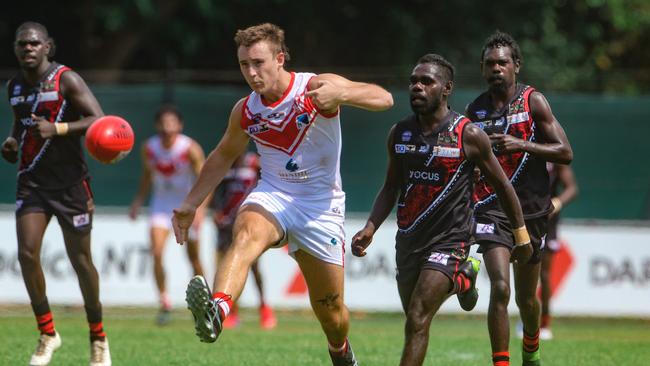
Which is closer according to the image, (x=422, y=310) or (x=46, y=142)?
(x=422, y=310)

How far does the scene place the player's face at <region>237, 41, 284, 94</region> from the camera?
23.0 ft

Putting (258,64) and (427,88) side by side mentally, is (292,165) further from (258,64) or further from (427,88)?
(427,88)

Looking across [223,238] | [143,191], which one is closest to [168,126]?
[143,191]

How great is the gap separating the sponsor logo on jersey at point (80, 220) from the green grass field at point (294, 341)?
47.3 inches

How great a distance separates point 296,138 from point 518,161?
1911 mm

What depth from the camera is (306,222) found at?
7.21 metres

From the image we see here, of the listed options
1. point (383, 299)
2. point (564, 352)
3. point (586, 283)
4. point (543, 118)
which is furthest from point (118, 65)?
point (543, 118)

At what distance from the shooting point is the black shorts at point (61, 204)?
8.73m

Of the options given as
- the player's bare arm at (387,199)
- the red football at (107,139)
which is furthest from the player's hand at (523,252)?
the red football at (107,139)

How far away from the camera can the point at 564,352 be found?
1053 cm

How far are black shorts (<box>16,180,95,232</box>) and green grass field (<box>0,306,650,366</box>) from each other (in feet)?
3.97

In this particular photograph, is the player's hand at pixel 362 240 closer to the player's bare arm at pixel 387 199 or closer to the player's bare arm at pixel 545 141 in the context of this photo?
the player's bare arm at pixel 387 199

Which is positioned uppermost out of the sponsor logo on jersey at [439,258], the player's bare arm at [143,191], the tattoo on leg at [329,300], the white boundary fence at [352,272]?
the sponsor logo on jersey at [439,258]

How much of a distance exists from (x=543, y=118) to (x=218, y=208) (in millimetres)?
6513
